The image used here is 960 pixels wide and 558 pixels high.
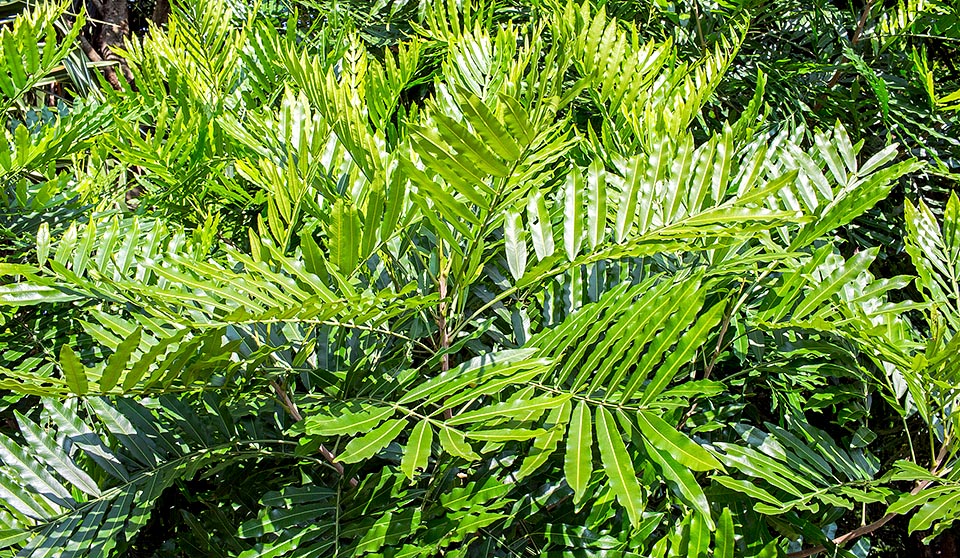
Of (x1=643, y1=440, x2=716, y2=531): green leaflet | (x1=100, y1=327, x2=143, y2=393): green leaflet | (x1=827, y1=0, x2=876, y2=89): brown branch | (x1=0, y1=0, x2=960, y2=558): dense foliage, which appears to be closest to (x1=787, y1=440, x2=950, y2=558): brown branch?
(x1=0, y1=0, x2=960, y2=558): dense foliage

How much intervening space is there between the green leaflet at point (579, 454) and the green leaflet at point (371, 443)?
0.43ft

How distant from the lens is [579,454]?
1.76 feet

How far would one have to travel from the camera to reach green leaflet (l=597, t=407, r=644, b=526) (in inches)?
19.7

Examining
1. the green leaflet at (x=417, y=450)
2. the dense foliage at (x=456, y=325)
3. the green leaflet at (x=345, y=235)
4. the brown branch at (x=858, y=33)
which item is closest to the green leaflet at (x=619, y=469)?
the dense foliage at (x=456, y=325)

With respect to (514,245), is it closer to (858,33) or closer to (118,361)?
(118,361)

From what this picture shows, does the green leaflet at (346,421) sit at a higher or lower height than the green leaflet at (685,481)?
higher

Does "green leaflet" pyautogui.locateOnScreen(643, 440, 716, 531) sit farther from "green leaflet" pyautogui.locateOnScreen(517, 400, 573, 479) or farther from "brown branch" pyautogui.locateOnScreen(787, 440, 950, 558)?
"brown branch" pyautogui.locateOnScreen(787, 440, 950, 558)

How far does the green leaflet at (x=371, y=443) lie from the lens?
1.77ft

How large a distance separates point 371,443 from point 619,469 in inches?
7.1

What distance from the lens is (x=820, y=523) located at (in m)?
0.94

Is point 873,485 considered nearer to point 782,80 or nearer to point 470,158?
point 470,158

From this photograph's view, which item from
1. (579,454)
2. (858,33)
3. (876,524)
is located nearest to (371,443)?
(579,454)

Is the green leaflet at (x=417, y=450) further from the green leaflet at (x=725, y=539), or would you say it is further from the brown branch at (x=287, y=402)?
the green leaflet at (x=725, y=539)

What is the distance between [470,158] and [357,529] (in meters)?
0.39
